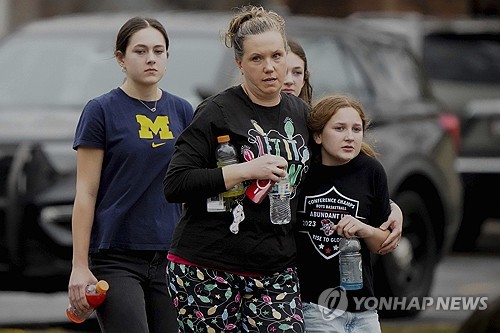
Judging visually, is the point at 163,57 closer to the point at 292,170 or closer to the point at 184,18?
the point at 292,170

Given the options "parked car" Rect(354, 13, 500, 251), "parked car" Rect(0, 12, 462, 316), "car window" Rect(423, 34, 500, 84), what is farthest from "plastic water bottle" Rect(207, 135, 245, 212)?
"car window" Rect(423, 34, 500, 84)

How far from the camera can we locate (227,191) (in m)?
5.06

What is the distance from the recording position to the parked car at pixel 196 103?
8.67 metres

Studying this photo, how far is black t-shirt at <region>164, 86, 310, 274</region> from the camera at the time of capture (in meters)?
5.07

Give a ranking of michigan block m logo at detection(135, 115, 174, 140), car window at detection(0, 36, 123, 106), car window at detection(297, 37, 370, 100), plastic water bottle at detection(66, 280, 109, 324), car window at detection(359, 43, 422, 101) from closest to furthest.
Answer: plastic water bottle at detection(66, 280, 109, 324), michigan block m logo at detection(135, 115, 174, 140), car window at detection(0, 36, 123, 106), car window at detection(297, 37, 370, 100), car window at detection(359, 43, 422, 101)

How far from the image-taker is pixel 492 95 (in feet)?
48.9

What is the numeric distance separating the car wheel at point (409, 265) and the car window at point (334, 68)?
85 cm

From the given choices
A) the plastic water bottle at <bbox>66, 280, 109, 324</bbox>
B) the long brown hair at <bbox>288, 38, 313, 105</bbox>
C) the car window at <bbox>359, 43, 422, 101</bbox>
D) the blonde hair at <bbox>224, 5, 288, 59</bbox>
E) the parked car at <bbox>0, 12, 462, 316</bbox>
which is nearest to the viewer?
the blonde hair at <bbox>224, 5, 288, 59</bbox>

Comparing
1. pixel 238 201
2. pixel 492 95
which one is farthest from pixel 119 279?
pixel 492 95

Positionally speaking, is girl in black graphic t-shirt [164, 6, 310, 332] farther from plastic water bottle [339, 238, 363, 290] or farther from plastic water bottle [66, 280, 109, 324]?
plastic water bottle [66, 280, 109, 324]

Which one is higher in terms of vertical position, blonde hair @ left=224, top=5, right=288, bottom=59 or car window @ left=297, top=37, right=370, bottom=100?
blonde hair @ left=224, top=5, right=288, bottom=59

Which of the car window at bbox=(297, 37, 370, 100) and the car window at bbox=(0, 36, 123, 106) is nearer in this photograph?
the car window at bbox=(0, 36, 123, 106)

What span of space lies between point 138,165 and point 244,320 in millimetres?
839

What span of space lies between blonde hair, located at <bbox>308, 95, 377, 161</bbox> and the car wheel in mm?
4343
